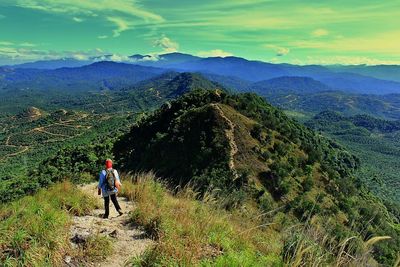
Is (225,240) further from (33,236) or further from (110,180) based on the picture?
(110,180)

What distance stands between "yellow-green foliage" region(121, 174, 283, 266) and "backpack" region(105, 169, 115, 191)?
1.64 metres

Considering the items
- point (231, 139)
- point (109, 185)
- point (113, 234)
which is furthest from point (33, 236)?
point (231, 139)

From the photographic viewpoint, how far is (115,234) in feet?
28.0

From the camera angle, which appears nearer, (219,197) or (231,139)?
(219,197)

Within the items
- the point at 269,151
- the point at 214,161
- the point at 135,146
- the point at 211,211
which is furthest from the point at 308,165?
the point at 211,211

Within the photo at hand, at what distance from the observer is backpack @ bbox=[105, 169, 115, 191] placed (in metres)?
11.9

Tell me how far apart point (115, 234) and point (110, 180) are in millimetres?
3777

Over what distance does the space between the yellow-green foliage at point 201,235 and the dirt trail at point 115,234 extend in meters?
0.32

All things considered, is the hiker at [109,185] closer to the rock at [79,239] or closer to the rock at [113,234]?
the rock at [113,234]

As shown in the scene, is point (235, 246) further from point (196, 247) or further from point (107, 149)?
point (107, 149)

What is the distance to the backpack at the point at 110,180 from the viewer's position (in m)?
11.9

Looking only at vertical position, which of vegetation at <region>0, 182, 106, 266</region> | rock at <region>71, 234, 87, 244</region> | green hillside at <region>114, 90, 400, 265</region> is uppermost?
vegetation at <region>0, 182, 106, 266</region>

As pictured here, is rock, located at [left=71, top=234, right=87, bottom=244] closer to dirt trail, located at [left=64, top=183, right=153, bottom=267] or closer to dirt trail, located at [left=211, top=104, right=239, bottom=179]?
dirt trail, located at [left=64, top=183, right=153, bottom=267]

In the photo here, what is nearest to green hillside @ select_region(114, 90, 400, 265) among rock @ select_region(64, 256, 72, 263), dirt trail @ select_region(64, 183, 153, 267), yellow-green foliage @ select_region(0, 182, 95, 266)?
dirt trail @ select_region(64, 183, 153, 267)
